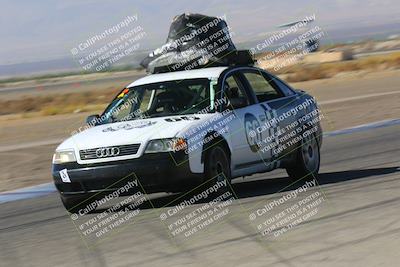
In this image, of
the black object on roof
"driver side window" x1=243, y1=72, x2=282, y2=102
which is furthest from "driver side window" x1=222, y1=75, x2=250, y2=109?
the black object on roof

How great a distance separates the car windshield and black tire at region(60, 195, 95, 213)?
1.10 m

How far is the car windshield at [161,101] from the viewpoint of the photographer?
10.2 metres

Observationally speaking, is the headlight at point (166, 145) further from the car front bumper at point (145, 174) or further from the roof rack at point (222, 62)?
→ the roof rack at point (222, 62)

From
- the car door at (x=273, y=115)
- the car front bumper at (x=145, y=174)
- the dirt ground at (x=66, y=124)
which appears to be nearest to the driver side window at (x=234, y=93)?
the car door at (x=273, y=115)

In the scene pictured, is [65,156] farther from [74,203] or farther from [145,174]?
[145,174]

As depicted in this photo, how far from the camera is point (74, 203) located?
385 inches

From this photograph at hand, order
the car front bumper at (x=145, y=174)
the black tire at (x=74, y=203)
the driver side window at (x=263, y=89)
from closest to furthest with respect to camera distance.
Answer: the car front bumper at (x=145, y=174) → the black tire at (x=74, y=203) → the driver side window at (x=263, y=89)

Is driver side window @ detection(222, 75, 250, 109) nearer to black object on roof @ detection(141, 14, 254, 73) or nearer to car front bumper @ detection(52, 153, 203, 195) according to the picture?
black object on roof @ detection(141, 14, 254, 73)

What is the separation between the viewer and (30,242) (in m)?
8.27

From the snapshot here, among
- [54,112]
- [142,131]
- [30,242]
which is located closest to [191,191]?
[142,131]

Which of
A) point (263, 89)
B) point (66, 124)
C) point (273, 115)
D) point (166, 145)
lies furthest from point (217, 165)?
point (66, 124)

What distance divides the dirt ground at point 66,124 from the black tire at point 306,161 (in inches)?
192

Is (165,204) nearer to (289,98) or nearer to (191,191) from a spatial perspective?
(191,191)

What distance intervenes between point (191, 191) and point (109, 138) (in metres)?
1.18
